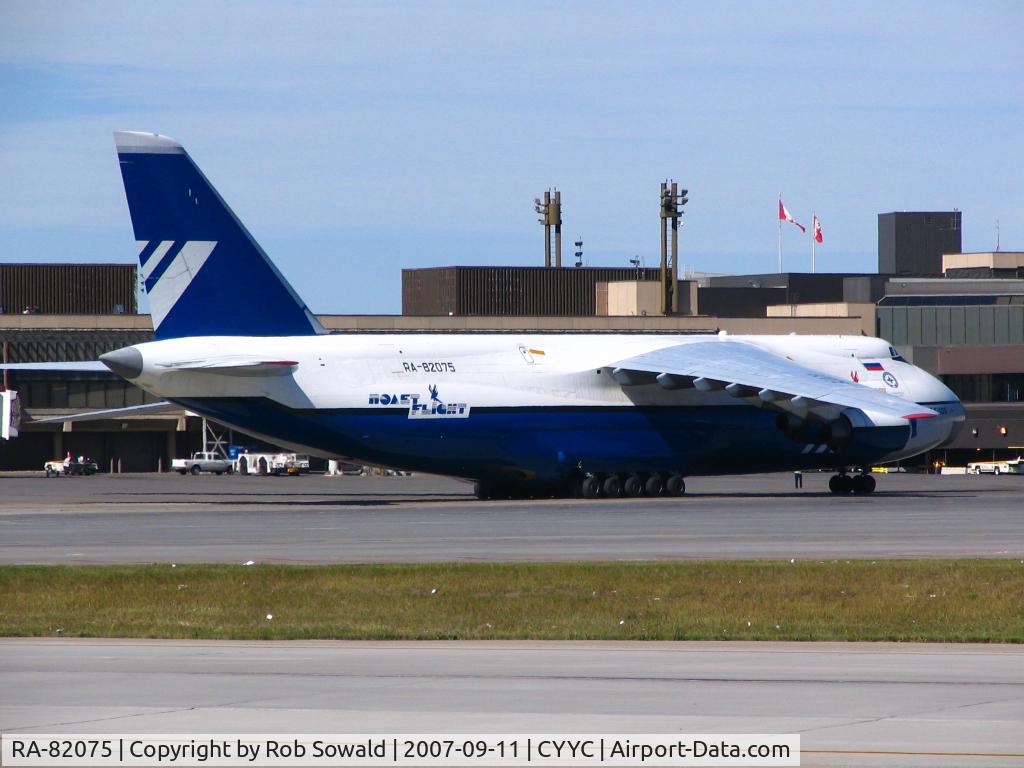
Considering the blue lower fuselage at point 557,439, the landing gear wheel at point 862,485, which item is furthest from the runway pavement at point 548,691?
the landing gear wheel at point 862,485

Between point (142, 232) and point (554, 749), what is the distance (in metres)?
40.3

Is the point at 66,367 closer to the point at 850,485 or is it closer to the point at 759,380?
the point at 759,380

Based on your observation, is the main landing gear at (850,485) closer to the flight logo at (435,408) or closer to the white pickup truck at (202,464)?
the flight logo at (435,408)

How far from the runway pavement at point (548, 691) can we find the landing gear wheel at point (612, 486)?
121 feet

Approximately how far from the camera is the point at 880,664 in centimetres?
1714

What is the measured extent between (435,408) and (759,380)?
1060cm

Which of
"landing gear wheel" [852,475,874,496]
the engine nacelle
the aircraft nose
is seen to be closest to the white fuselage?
the aircraft nose

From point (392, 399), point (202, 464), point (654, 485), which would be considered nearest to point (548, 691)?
point (392, 399)

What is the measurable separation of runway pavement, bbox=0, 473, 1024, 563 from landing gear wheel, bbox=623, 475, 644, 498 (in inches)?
60.4

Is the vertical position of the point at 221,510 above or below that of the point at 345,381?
below

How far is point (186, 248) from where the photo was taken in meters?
50.1

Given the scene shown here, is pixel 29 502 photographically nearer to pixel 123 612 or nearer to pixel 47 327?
pixel 123 612

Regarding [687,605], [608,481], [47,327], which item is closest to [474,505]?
[608,481]

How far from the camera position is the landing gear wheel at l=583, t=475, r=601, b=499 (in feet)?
182
